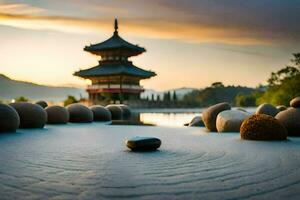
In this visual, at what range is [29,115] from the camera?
19.0m

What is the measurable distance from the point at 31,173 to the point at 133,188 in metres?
2.21

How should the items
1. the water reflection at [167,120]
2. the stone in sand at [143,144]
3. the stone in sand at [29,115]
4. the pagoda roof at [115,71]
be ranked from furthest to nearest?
the pagoda roof at [115,71], the water reflection at [167,120], the stone in sand at [29,115], the stone in sand at [143,144]

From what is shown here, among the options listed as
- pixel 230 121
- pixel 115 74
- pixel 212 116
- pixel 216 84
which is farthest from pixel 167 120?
pixel 216 84

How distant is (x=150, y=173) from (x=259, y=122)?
24.2 feet

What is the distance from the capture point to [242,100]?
71625 mm

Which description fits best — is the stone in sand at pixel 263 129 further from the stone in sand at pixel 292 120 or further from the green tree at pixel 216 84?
the green tree at pixel 216 84

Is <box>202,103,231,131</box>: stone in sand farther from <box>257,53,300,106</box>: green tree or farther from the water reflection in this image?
<box>257,53,300,106</box>: green tree

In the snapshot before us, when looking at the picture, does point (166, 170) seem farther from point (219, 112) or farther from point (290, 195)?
point (219, 112)

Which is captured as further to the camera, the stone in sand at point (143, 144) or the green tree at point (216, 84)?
the green tree at point (216, 84)

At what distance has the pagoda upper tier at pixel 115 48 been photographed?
60.7 m

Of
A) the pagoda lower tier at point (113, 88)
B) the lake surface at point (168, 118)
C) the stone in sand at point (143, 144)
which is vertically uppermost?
the pagoda lower tier at point (113, 88)

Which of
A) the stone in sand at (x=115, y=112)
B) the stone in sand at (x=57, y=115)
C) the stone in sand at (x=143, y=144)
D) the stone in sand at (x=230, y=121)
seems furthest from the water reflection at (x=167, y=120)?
the stone in sand at (x=143, y=144)

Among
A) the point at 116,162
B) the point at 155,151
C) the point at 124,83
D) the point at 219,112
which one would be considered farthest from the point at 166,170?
the point at 124,83

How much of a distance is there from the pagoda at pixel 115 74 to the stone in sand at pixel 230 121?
A: 39.3 m
